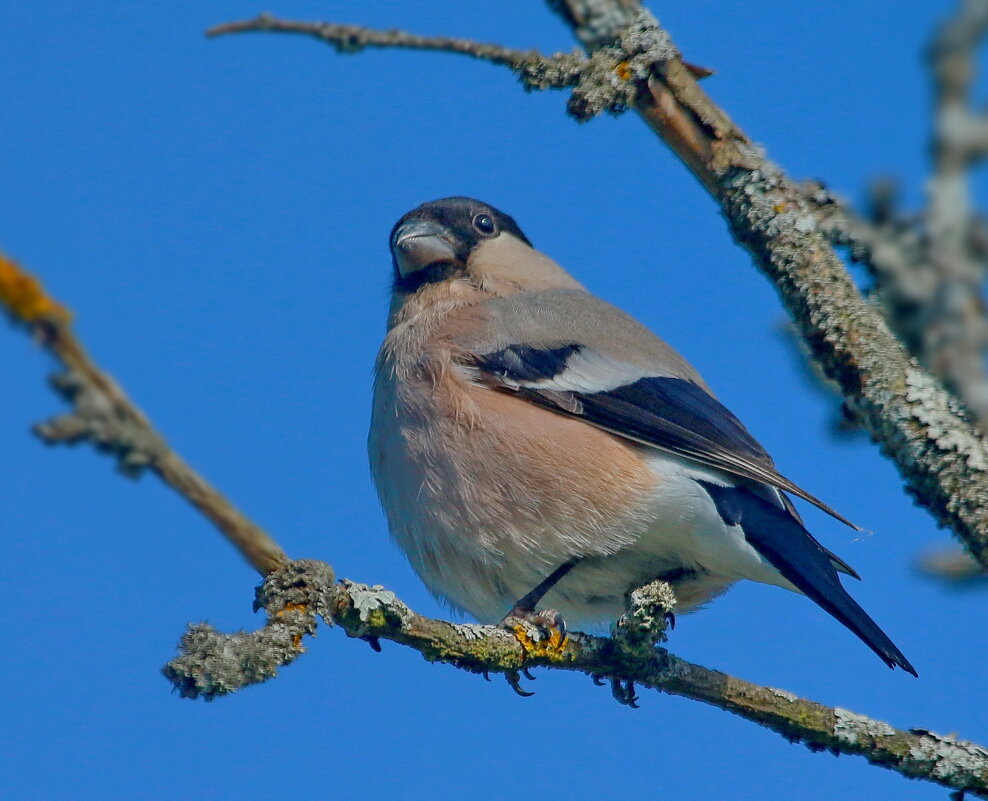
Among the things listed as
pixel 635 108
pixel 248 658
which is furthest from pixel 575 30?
pixel 248 658

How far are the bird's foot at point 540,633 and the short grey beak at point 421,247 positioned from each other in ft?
9.61

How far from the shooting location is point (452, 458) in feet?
17.7

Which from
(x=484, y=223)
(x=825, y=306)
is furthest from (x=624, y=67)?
(x=484, y=223)

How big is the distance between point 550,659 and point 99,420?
127 inches

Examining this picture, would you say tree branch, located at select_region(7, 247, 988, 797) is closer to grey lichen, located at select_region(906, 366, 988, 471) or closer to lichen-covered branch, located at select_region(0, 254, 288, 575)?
lichen-covered branch, located at select_region(0, 254, 288, 575)

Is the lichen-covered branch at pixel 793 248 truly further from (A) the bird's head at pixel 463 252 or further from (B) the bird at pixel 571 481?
(A) the bird's head at pixel 463 252

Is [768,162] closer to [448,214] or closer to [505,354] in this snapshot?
[505,354]

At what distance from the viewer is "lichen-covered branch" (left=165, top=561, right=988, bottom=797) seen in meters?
3.18

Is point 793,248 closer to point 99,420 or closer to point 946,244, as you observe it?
point 946,244

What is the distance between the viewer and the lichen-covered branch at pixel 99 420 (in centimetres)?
136

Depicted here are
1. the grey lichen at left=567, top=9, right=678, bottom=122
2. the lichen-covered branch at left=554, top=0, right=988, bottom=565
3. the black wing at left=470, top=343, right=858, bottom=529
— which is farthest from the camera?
the black wing at left=470, top=343, right=858, bottom=529

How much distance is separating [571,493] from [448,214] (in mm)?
2564

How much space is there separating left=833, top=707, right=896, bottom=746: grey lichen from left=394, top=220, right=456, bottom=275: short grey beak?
3901 mm

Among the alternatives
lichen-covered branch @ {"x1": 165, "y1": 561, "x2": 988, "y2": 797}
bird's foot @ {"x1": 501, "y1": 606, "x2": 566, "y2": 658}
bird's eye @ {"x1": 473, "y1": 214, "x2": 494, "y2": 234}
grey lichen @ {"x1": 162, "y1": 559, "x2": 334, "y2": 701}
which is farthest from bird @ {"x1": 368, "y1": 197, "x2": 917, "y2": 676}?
grey lichen @ {"x1": 162, "y1": 559, "x2": 334, "y2": 701}
